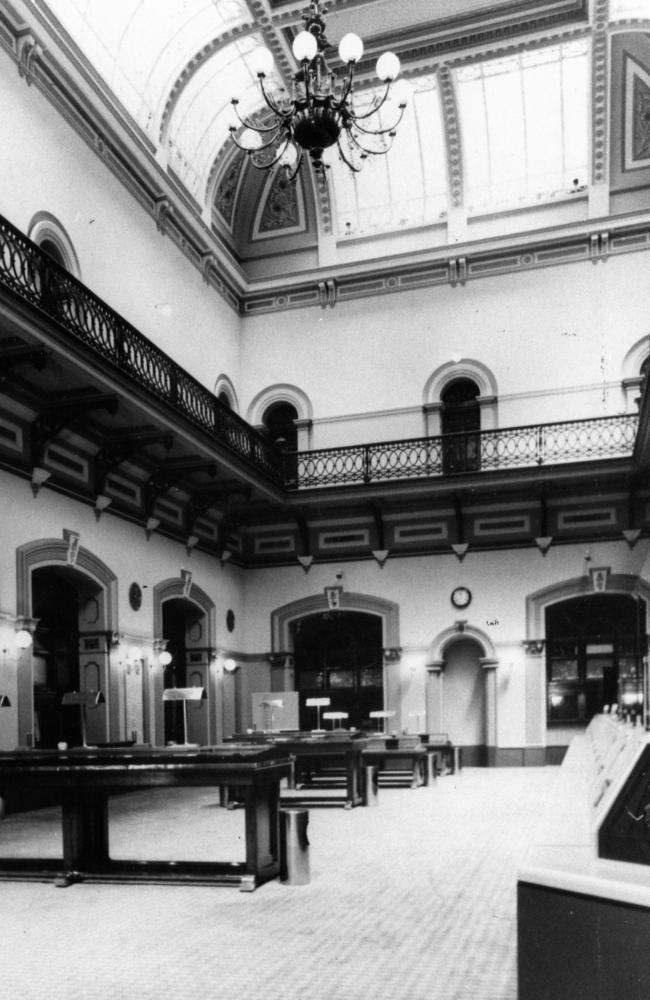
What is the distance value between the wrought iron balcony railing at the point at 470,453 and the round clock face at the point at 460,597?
218 centimetres

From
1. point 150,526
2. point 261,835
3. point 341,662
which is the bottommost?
point 341,662

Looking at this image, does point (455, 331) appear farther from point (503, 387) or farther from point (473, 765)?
point (473, 765)

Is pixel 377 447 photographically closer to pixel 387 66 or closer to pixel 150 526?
pixel 150 526

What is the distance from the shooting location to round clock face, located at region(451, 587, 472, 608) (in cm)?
1609

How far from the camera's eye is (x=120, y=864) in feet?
20.1

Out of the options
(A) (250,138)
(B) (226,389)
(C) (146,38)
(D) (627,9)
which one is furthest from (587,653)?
(C) (146,38)

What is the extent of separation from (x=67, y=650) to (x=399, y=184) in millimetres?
11458

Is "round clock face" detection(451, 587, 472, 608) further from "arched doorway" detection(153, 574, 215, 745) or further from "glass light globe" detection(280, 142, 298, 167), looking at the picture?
"glass light globe" detection(280, 142, 298, 167)

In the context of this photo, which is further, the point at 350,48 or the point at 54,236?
the point at 54,236

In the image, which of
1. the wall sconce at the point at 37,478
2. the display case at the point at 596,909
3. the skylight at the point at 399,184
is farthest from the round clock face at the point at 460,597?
the display case at the point at 596,909

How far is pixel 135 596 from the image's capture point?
12930 millimetres

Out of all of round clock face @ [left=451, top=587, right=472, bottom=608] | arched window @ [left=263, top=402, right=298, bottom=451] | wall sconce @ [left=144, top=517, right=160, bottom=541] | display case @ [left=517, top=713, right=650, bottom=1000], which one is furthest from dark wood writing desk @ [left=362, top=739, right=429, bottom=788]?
display case @ [left=517, top=713, right=650, bottom=1000]

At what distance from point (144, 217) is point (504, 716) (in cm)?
1063

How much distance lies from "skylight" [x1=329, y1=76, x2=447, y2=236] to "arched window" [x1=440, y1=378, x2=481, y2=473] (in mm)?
3591
